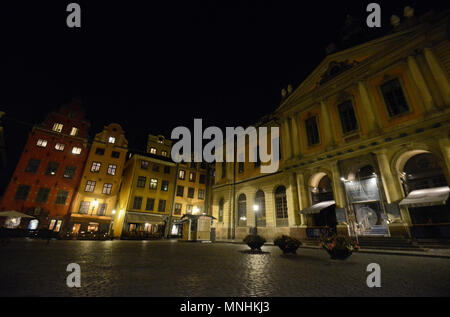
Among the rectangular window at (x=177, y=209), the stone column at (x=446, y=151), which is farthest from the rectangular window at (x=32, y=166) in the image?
the stone column at (x=446, y=151)

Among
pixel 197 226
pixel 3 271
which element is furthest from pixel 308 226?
pixel 3 271

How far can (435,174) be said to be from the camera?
13242mm

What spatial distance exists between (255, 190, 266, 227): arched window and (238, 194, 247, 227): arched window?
1.94 metres

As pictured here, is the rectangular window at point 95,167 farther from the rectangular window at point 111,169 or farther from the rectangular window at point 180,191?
the rectangular window at point 180,191

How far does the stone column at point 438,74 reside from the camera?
39.3 ft

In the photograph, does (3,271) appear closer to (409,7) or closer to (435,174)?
(435,174)

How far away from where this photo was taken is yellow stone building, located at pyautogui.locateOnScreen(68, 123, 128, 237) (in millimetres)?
24828

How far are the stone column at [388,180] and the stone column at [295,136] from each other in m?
6.58

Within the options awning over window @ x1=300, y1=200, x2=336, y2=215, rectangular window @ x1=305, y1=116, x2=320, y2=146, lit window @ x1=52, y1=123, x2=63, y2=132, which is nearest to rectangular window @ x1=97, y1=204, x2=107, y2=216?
lit window @ x1=52, y1=123, x2=63, y2=132

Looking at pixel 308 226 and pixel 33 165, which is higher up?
pixel 33 165

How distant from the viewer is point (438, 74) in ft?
41.1

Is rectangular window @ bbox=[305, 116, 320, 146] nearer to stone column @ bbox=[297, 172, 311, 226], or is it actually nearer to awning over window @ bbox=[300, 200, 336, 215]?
stone column @ bbox=[297, 172, 311, 226]
